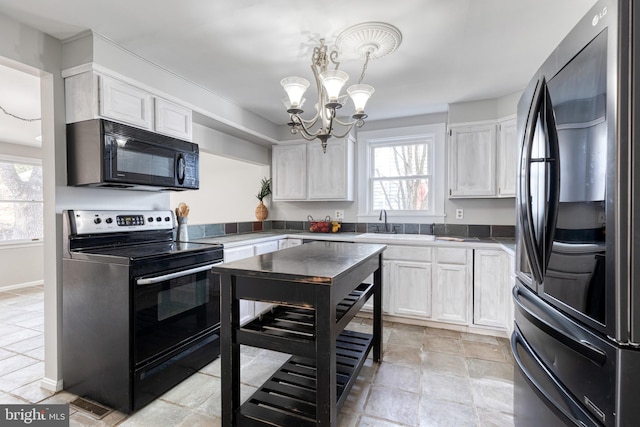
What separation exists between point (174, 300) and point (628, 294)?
2266mm

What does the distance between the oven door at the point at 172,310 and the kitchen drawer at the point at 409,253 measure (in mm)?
1762

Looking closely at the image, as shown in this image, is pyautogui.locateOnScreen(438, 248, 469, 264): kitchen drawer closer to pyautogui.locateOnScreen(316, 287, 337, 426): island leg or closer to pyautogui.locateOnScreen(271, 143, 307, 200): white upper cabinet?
pyautogui.locateOnScreen(271, 143, 307, 200): white upper cabinet

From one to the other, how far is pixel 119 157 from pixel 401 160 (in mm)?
3107

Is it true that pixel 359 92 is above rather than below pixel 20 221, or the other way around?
above

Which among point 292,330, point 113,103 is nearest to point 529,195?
point 292,330

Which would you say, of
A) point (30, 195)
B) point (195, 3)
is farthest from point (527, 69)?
point (30, 195)

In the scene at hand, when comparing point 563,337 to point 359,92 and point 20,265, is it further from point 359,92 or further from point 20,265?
point 20,265

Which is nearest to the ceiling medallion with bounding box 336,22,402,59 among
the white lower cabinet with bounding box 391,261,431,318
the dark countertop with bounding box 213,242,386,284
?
the dark countertop with bounding box 213,242,386,284

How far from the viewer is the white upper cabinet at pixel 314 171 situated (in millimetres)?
3924

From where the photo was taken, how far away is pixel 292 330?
1.67 metres

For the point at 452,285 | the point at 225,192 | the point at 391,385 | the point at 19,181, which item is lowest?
the point at 391,385

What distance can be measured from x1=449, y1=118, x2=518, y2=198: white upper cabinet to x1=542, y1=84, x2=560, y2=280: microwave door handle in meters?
2.25

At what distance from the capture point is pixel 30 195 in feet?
16.1

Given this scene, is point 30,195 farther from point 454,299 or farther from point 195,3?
point 454,299
